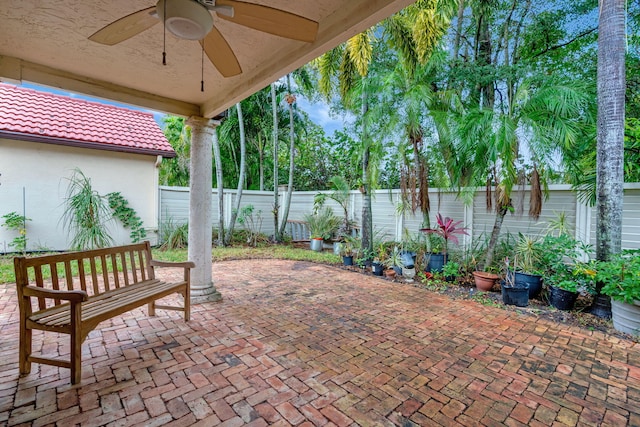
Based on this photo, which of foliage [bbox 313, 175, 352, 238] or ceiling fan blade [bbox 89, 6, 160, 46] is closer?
ceiling fan blade [bbox 89, 6, 160, 46]

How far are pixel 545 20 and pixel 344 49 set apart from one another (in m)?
5.13

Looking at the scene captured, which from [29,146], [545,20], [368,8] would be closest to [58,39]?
[368,8]

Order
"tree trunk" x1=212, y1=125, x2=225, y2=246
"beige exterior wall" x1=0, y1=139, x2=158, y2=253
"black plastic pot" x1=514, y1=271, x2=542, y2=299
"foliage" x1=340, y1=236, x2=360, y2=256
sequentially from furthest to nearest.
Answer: "tree trunk" x1=212, y1=125, x2=225, y2=246 → "foliage" x1=340, y1=236, x2=360, y2=256 → "beige exterior wall" x1=0, y1=139, x2=158, y2=253 → "black plastic pot" x1=514, y1=271, x2=542, y2=299

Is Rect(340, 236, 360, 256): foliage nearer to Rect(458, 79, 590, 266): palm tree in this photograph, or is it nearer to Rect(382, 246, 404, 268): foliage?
Rect(382, 246, 404, 268): foliage

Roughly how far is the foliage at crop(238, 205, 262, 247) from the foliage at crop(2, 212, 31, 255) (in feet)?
14.6

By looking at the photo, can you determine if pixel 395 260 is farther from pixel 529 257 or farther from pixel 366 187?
pixel 529 257

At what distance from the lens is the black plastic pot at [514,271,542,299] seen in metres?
4.00

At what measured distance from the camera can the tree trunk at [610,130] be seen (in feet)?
10.8

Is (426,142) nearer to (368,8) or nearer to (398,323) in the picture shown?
(398,323)

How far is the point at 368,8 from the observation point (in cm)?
181

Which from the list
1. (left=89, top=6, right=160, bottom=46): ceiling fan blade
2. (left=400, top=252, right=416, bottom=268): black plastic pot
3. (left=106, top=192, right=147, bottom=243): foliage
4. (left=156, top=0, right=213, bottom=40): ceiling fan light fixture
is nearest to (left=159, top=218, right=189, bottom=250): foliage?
(left=106, top=192, right=147, bottom=243): foliage

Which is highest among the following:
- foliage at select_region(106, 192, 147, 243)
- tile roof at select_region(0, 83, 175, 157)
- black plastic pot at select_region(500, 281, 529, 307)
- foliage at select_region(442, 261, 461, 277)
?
tile roof at select_region(0, 83, 175, 157)

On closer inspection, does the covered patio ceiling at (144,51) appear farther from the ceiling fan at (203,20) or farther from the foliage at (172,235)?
the foliage at (172,235)

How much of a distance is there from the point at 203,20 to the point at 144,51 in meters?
1.15
